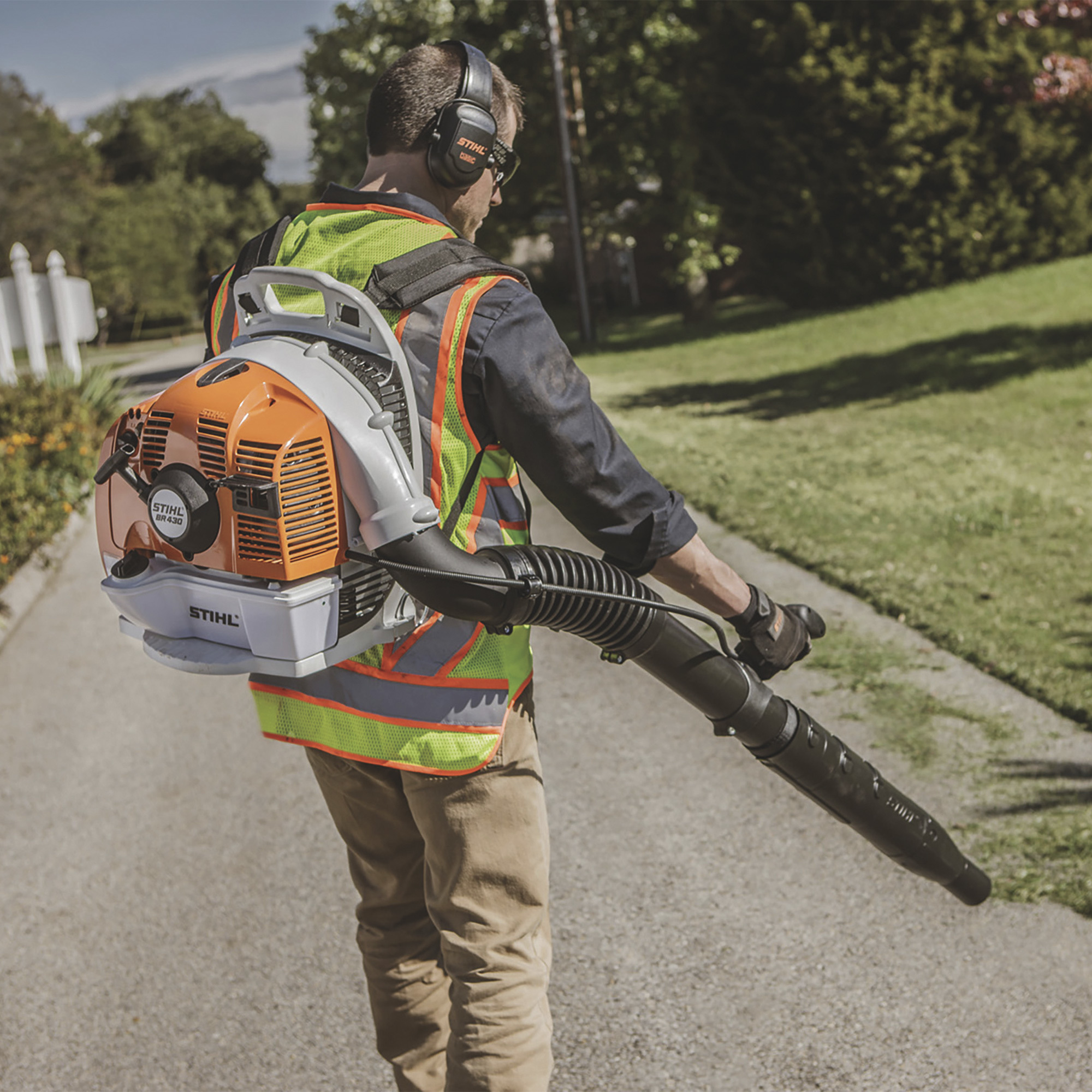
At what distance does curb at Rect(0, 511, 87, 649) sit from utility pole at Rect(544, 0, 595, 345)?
45.1 feet

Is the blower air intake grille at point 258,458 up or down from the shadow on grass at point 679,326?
up

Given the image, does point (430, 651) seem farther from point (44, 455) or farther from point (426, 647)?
point (44, 455)

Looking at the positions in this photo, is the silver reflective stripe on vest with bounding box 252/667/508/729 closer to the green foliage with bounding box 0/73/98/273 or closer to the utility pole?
the utility pole

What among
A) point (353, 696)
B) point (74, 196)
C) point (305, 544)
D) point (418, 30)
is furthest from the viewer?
point (74, 196)

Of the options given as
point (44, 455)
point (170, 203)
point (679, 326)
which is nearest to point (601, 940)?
point (44, 455)

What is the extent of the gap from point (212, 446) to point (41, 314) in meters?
15.6

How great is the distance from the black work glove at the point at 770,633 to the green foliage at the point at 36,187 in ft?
174

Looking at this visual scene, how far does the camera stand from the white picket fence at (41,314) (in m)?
14.5

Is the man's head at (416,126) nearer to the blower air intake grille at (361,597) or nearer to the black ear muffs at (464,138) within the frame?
the black ear muffs at (464,138)

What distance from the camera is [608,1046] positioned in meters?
2.83

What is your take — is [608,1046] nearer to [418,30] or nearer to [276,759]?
[276,759]

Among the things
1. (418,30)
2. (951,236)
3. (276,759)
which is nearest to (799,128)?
(951,236)

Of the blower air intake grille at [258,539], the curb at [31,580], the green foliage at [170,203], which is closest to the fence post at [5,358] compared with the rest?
the curb at [31,580]

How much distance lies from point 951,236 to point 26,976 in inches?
705
